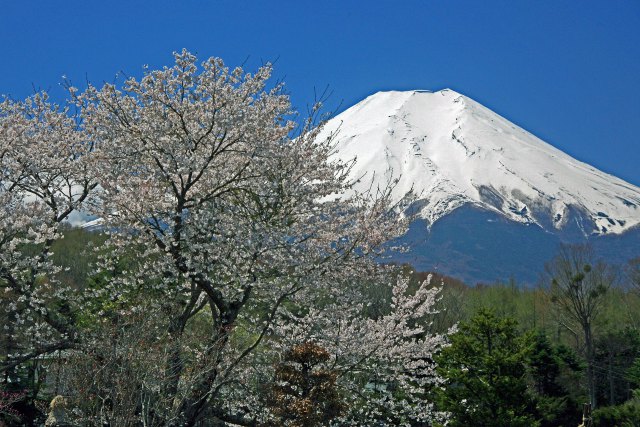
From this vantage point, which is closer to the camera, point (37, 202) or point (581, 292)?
point (37, 202)

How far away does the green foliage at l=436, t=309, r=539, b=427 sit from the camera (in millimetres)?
22094

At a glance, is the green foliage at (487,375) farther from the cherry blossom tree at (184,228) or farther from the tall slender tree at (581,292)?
the tall slender tree at (581,292)

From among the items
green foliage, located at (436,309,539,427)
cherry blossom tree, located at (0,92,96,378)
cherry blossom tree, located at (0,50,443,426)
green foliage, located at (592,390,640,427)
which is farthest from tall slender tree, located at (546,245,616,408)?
cherry blossom tree, located at (0,92,96,378)

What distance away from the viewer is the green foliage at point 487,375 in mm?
22094

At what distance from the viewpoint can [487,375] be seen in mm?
22328

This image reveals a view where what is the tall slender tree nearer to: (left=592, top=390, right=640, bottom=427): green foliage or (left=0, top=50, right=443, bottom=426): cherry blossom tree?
(left=592, top=390, right=640, bottom=427): green foliage

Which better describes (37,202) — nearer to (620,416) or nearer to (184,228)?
(184,228)

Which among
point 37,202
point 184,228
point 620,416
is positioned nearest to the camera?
point 184,228

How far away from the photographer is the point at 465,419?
74.0ft

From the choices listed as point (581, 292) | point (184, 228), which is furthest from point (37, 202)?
point (581, 292)

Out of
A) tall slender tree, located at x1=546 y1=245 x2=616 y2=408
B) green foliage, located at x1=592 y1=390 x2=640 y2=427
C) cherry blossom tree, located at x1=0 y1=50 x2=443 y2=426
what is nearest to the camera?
cherry blossom tree, located at x1=0 y1=50 x2=443 y2=426

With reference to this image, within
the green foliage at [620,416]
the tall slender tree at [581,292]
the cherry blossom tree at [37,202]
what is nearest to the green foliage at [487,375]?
the green foliage at [620,416]

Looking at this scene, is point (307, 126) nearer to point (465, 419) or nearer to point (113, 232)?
point (113, 232)

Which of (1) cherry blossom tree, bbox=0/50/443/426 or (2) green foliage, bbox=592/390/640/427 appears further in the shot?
(2) green foliage, bbox=592/390/640/427
